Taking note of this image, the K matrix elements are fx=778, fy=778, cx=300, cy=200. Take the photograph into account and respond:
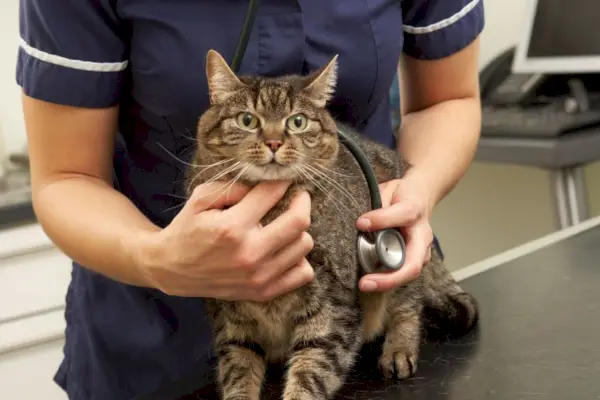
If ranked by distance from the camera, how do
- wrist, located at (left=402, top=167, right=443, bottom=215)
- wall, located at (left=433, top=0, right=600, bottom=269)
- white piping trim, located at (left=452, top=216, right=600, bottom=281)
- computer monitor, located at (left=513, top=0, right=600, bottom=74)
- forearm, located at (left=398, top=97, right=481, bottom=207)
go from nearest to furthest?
wrist, located at (left=402, top=167, right=443, bottom=215) → forearm, located at (left=398, top=97, right=481, bottom=207) → white piping trim, located at (left=452, top=216, right=600, bottom=281) → computer monitor, located at (left=513, top=0, right=600, bottom=74) → wall, located at (left=433, top=0, right=600, bottom=269)

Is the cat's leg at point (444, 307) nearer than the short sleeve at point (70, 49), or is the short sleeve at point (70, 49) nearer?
the short sleeve at point (70, 49)

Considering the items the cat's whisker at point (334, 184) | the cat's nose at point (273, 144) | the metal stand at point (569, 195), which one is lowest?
the metal stand at point (569, 195)

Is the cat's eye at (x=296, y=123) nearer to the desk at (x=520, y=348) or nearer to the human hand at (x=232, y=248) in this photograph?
the human hand at (x=232, y=248)

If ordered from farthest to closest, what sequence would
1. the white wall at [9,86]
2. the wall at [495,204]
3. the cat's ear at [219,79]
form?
1. the wall at [495,204]
2. the white wall at [9,86]
3. the cat's ear at [219,79]

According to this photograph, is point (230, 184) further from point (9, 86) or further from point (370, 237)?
point (9, 86)

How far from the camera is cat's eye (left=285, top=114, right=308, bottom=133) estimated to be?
0.88 meters

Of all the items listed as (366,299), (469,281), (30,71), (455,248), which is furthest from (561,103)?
(30,71)

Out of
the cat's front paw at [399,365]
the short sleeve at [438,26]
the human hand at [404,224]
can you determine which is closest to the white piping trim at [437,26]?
the short sleeve at [438,26]

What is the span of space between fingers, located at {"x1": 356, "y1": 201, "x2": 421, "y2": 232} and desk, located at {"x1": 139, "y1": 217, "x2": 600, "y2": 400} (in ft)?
0.59

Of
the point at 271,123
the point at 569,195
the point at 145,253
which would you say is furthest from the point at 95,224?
the point at 569,195

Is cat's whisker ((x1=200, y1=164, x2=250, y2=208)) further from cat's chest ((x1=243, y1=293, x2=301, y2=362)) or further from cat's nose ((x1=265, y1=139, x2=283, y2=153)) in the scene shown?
cat's chest ((x1=243, y1=293, x2=301, y2=362))

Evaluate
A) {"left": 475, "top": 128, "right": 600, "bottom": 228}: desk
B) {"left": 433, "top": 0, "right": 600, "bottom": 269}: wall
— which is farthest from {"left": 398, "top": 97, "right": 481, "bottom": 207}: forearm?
{"left": 433, "top": 0, "right": 600, "bottom": 269}: wall

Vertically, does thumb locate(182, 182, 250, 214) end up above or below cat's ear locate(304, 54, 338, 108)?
below

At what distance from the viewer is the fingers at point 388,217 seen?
2.78 feet
